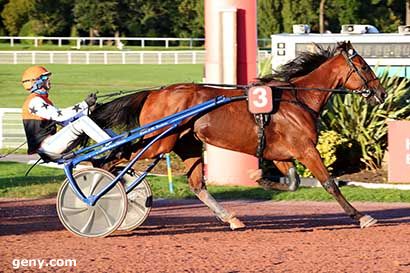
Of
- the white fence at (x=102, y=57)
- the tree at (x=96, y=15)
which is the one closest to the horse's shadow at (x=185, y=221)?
the white fence at (x=102, y=57)

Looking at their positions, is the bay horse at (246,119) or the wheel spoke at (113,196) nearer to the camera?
the wheel spoke at (113,196)

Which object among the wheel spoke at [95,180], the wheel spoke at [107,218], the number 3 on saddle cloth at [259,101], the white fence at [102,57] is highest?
the number 3 on saddle cloth at [259,101]

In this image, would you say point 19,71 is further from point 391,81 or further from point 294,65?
point 294,65

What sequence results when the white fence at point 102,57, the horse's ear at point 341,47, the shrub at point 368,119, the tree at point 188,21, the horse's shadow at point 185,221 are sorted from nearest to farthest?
1. the horse's shadow at point 185,221
2. the horse's ear at point 341,47
3. the shrub at point 368,119
4. the white fence at point 102,57
5. the tree at point 188,21

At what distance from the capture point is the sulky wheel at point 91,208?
939 centimetres

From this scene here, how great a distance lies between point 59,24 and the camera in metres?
60.0

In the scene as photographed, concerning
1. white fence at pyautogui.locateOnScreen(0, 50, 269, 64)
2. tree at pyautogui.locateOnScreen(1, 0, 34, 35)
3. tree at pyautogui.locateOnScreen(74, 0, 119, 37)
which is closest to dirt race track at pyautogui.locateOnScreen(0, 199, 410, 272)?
white fence at pyautogui.locateOnScreen(0, 50, 269, 64)

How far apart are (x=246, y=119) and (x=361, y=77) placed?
1.29 meters

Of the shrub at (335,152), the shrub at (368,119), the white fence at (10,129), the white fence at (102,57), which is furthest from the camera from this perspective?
the white fence at (102,57)

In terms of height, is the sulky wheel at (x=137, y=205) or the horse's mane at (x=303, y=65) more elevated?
the horse's mane at (x=303, y=65)

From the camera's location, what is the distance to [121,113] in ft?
32.5

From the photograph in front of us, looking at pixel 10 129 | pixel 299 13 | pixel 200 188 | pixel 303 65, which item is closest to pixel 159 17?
pixel 299 13

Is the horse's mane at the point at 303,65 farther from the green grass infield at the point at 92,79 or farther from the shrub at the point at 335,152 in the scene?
the green grass infield at the point at 92,79

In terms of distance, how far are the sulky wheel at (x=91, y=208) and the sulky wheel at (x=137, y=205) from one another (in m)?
0.52
